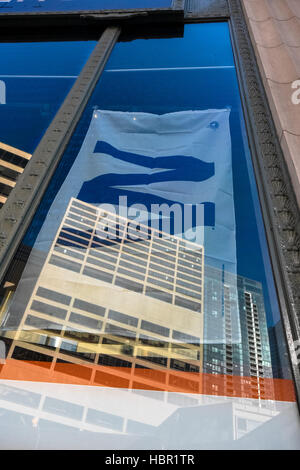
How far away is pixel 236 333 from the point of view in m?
1.73

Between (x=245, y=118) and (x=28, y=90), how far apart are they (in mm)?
2651

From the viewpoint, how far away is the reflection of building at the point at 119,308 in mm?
1600

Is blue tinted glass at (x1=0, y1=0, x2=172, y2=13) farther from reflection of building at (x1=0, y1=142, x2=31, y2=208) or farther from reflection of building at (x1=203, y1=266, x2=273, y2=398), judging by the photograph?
reflection of building at (x1=203, y1=266, x2=273, y2=398)

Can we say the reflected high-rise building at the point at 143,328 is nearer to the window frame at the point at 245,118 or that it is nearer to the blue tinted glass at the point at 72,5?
the window frame at the point at 245,118

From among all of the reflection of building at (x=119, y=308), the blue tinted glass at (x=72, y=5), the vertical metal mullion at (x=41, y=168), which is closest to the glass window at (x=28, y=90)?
the vertical metal mullion at (x=41, y=168)

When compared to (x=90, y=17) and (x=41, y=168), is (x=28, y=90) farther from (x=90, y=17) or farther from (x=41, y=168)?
(x=90, y=17)

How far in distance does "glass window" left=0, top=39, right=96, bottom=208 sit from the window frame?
181 millimetres

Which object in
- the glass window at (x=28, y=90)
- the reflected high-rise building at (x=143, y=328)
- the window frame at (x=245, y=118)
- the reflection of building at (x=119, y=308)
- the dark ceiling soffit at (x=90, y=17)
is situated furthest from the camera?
the dark ceiling soffit at (x=90, y=17)

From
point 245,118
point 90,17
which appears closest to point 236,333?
point 245,118

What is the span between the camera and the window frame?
189cm

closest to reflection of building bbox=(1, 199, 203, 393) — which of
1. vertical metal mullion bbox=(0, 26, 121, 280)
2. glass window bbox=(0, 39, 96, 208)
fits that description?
vertical metal mullion bbox=(0, 26, 121, 280)

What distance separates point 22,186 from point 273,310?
2.01 meters

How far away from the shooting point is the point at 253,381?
1533mm

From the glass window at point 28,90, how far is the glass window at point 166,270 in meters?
0.41
